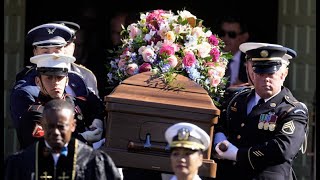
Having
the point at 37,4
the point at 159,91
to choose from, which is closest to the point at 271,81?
the point at 159,91

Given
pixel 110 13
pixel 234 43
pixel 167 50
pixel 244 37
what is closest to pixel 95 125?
pixel 167 50

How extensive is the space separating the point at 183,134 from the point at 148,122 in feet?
2.66

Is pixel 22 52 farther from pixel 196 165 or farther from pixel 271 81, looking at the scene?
pixel 196 165

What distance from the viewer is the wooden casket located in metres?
8.55

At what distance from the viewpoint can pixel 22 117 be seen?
858 centimetres

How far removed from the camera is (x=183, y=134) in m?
7.80

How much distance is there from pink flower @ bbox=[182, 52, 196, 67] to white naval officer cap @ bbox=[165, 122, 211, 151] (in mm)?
1136

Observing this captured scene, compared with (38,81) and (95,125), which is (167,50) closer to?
(95,125)

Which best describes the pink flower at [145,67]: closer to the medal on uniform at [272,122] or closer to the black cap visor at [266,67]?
the black cap visor at [266,67]

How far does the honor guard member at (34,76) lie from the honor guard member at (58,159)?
41.9 inches

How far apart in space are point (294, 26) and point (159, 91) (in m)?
3.90

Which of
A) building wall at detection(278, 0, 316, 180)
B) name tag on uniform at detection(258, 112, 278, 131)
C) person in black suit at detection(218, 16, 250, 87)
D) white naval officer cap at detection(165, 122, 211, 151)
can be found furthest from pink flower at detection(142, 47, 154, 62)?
building wall at detection(278, 0, 316, 180)

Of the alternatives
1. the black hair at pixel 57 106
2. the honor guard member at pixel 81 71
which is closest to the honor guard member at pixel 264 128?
the honor guard member at pixel 81 71

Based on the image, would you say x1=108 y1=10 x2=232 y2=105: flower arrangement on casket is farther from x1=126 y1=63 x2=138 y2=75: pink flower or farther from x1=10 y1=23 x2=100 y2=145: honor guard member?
x1=10 y1=23 x2=100 y2=145: honor guard member
